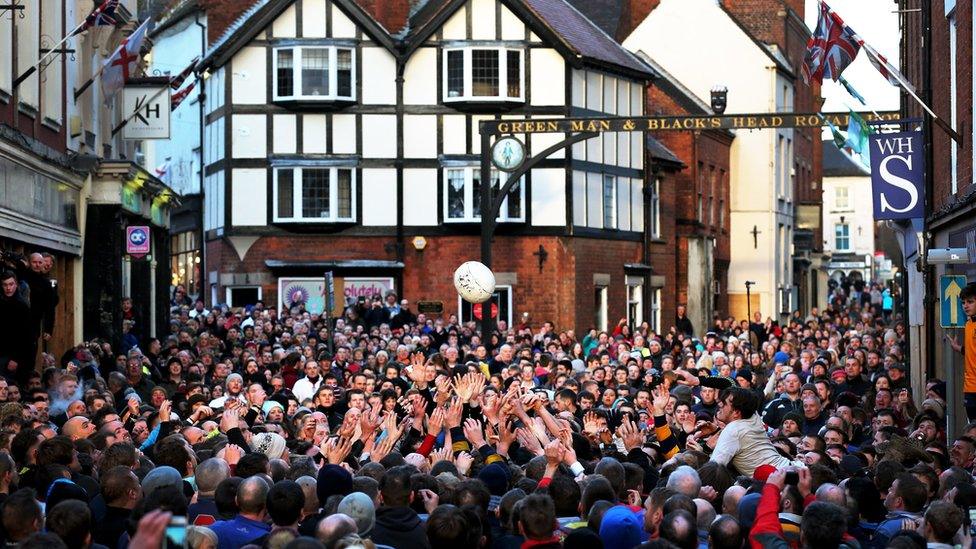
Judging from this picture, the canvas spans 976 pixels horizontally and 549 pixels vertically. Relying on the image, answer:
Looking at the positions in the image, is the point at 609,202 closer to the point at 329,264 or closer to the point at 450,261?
the point at 450,261

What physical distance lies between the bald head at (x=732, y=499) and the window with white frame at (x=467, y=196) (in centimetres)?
3312

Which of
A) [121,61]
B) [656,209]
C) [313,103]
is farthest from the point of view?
[656,209]

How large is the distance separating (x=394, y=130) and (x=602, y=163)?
572 cm

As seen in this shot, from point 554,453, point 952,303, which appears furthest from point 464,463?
point 952,303

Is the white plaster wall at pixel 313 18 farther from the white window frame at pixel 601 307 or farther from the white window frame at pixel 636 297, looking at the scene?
the white window frame at pixel 636 297

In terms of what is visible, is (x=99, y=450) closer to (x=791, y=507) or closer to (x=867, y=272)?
(x=791, y=507)

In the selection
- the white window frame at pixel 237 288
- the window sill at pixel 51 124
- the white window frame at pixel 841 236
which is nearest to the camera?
the window sill at pixel 51 124

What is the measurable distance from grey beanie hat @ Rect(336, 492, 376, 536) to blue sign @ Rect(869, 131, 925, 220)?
1456cm

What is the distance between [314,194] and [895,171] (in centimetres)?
2300

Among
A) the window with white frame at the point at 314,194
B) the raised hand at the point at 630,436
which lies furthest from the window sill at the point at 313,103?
the raised hand at the point at 630,436

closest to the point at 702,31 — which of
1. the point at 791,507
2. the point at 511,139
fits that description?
the point at 511,139

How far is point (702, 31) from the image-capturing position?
5862cm

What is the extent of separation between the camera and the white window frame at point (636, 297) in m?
47.3

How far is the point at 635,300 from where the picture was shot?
47.8 meters
